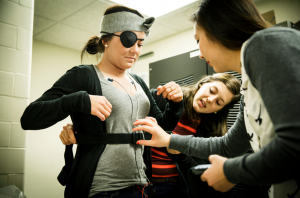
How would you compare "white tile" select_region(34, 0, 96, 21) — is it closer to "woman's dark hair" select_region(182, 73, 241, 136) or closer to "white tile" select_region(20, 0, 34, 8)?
"white tile" select_region(20, 0, 34, 8)

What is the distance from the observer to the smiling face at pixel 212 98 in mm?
1702

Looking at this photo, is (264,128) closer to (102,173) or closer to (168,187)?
(102,173)

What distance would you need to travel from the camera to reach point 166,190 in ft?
4.41

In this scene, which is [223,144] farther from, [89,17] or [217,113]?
[89,17]

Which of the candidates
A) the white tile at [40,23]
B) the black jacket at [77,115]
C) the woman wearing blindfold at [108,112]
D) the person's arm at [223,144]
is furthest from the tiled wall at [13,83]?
the white tile at [40,23]

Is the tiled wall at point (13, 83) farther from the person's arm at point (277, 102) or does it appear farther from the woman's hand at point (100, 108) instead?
the person's arm at point (277, 102)

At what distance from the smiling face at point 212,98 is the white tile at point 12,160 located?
1353 mm

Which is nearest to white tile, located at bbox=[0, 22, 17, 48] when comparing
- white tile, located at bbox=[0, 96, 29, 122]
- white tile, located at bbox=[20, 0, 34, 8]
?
white tile, located at bbox=[20, 0, 34, 8]

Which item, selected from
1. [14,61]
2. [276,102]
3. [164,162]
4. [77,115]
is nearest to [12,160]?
[14,61]

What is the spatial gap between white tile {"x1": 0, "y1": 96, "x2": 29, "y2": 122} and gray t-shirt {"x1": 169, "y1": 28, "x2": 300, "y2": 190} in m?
1.51

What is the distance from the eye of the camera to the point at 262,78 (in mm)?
558

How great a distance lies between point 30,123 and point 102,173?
15.4 inches

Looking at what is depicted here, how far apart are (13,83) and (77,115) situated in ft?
2.75

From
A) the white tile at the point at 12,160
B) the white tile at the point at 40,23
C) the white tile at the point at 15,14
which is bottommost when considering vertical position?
the white tile at the point at 12,160
